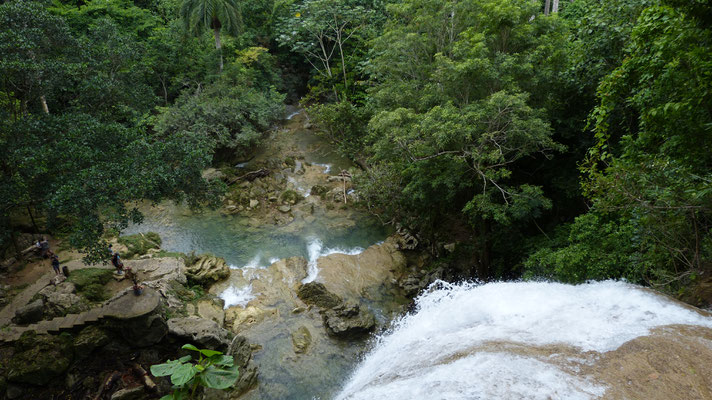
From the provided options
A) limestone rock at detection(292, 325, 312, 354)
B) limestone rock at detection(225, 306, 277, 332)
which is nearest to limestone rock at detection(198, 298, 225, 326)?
limestone rock at detection(225, 306, 277, 332)

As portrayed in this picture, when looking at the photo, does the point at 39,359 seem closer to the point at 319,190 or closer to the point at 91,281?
the point at 91,281

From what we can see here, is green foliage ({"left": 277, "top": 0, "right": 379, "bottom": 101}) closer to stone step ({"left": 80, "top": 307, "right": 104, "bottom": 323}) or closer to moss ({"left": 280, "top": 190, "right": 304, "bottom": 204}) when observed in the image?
moss ({"left": 280, "top": 190, "right": 304, "bottom": 204})

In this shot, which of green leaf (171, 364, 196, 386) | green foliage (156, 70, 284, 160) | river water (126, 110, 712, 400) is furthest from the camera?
green foliage (156, 70, 284, 160)

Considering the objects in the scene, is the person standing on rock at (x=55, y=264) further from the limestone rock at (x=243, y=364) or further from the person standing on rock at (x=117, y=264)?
the limestone rock at (x=243, y=364)

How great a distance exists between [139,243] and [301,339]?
840cm

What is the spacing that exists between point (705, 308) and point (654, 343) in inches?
82.0

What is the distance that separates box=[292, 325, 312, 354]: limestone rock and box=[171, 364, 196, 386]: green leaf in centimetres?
520

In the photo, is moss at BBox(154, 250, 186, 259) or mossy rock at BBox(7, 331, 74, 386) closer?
mossy rock at BBox(7, 331, 74, 386)

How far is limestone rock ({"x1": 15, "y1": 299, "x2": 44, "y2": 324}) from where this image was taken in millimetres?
8716

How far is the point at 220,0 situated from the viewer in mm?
20703

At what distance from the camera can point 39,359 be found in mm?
7539

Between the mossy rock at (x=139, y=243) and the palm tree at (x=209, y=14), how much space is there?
1281 centimetres

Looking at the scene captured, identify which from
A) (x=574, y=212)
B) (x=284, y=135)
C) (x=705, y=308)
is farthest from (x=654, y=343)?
(x=284, y=135)

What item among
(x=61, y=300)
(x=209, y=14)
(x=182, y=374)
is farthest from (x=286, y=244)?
(x=209, y=14)
